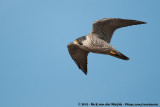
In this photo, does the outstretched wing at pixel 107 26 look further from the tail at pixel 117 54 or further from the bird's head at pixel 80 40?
the tail at pixel 117 54

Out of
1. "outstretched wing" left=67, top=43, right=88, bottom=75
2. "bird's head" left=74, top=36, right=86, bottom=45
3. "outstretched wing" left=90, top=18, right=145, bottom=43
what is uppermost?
"outstretched wing" left=90, top=18, right=145, bottom=43

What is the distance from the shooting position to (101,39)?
12438mm

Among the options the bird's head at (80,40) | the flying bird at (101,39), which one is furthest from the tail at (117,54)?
the bird's head at (80,40)

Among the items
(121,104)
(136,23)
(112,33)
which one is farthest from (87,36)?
(121,104)

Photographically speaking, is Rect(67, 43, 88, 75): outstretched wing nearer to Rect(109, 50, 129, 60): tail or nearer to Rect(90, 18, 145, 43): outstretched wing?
Rect(90, 18, 145, 43): outstretched wing

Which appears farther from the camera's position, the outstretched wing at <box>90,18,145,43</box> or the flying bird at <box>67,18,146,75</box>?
the outstretched wing at <box>90,18,145,43</box>

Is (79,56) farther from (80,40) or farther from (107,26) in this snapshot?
(107,26)

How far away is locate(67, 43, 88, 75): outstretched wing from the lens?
13258 millimetres

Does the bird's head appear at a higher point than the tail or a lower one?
higher

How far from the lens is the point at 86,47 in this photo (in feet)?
39.1

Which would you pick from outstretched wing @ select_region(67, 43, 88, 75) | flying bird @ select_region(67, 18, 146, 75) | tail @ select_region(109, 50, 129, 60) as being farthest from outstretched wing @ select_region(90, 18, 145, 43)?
outstretched wing @ select_region(67, 43, 88, 75)

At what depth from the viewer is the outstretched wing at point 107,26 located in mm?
12148

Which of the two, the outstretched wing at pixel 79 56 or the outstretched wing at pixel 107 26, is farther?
the outstretched wing at pixel 79 56

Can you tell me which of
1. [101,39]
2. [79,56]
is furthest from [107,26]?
[79,56]
